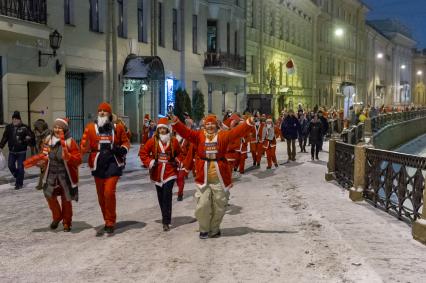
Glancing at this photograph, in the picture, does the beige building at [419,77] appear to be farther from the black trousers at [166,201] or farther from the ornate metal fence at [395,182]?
the black trousers at [166,201]

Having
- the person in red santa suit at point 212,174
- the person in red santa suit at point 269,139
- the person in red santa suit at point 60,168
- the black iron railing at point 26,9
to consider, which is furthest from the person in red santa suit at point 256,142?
the person in red santa suit at point 60,168

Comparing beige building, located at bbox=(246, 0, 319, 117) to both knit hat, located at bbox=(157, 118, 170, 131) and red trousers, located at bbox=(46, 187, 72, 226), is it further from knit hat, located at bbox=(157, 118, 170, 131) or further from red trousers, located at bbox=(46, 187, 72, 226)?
red trousers, located at bbox=(46, 187, 72, 226)

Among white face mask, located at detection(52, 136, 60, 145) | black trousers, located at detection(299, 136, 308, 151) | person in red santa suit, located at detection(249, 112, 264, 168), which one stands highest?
white face mask, located at detection(52, 136, 60, 145)

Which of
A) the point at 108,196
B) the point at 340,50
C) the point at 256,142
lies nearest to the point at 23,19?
the point at 256,142

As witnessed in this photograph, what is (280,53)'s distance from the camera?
44.1m

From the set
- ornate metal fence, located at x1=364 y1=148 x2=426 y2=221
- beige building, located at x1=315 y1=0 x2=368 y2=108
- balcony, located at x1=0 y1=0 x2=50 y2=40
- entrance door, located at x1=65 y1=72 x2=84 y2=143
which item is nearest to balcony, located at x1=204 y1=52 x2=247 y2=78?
entrance door, located at x1=65 y1=72 x2=84 y2=143

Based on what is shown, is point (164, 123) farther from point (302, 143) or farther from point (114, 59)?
point (302, 143)

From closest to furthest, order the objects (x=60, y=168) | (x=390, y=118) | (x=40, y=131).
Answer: (x=60, y=168) < (x=40, y=131) < (x=390, y=118)

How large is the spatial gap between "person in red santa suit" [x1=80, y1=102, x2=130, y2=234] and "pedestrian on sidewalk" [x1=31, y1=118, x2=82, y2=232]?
0.79 ft

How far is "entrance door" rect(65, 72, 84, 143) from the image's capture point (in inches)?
829

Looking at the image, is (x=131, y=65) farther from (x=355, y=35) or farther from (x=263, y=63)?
(x=355, y=35)

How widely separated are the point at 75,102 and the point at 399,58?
82.1 metres

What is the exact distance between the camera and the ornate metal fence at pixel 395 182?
28.1 ft

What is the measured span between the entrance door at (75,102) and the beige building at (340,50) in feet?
108
